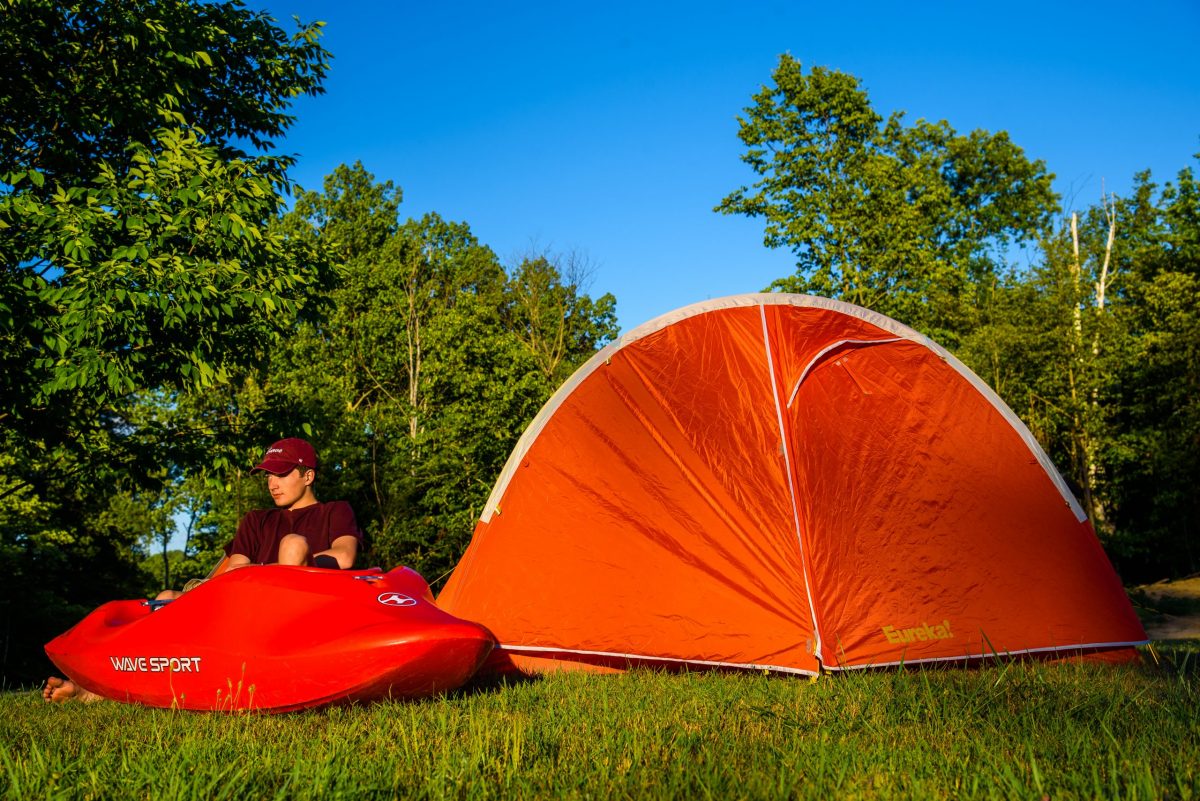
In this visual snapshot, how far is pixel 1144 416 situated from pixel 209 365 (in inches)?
768

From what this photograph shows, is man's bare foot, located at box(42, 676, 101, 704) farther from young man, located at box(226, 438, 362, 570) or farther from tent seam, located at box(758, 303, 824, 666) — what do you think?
tent seam, located at box(758, 303, 824, 666)

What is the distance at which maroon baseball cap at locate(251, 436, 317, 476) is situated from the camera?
15.0 ft

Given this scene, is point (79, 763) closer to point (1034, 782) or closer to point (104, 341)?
point (1034, 782)

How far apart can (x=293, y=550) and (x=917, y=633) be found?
127 inches

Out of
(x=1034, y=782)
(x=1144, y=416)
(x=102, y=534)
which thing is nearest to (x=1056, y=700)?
(x=1034, y=782)

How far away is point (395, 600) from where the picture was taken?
12.5 ft

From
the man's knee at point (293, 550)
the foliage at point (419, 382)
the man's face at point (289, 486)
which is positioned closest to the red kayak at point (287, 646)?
the man's knee at point (293, 550)

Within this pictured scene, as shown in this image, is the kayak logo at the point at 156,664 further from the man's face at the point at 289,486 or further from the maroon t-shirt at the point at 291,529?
the man's face at the point at 289,486

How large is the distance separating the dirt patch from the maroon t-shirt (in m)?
10.3

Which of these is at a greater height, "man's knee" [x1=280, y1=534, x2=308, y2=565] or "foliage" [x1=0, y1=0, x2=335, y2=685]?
"foliage" [x1=0, y1=0, x2=335, y2=685]

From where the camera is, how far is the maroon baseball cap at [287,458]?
459 cm

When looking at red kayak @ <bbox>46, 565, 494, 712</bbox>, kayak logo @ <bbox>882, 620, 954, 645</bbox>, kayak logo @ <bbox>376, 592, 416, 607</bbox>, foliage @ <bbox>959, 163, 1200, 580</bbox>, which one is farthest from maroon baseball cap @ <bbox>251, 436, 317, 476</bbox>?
foliage @ <bbox>959, 163, 1200, 580</bbox>

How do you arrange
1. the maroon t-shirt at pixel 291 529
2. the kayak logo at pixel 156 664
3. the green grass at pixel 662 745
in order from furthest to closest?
the maroon t-shirt at pixel 291 529 < the kayak logo at pixel 156 664 < the green grass at pixel 662 745

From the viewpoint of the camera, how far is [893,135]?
26.6 metres
